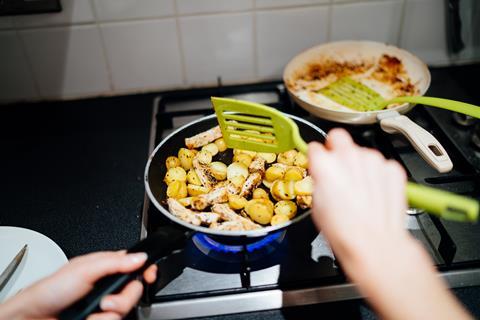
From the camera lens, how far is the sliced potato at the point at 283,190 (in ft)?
2.37

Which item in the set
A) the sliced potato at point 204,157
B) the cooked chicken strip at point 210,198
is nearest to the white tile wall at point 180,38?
the sliced potato at point 204,157

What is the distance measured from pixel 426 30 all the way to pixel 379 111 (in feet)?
1.28

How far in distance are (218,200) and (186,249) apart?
0.10 meters

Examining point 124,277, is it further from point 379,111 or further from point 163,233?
point 379,111

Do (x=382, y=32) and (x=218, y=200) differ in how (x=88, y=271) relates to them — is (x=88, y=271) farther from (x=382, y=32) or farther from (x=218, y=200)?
(x=382, y=32)

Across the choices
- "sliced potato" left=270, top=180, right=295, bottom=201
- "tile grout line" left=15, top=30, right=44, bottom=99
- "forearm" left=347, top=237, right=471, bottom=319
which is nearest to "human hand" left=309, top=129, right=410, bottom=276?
"forearm" left=347, top=237, right=471, bottom=319

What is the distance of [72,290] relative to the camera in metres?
0.55

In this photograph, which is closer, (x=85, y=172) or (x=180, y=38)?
(x=85, y=172)

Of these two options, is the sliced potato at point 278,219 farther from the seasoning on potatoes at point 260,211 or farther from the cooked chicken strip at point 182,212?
the cooked chicken strip at point 182,212

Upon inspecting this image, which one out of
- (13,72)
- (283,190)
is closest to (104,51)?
(13,72)

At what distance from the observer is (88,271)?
1.80 feet

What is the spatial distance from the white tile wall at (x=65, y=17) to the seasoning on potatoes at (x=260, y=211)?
0.61 metres

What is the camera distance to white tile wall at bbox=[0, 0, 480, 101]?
3.23ft

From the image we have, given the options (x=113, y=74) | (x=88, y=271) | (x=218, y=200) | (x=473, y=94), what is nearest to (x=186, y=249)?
(x=218, y=200)
